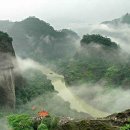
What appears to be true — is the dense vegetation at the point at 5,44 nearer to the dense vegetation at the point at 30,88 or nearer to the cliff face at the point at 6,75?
the cliff face at the point at 6,75

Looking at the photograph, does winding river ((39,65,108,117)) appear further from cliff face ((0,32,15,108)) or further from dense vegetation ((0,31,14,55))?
dense vegetation ((0,31,14,55))

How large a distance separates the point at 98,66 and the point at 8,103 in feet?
180

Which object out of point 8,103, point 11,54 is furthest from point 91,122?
point 11,54

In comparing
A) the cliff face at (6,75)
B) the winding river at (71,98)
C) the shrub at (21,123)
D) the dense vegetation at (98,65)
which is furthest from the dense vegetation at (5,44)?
the shrub at (21,123)

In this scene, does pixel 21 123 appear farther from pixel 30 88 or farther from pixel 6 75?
pixel 30 88

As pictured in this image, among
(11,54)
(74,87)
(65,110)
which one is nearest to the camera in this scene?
(65,110)

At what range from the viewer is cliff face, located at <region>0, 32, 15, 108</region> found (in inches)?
4286

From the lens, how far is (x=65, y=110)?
10188cm

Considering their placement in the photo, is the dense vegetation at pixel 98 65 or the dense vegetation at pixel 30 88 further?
the dense vegetation at pixel 98 65

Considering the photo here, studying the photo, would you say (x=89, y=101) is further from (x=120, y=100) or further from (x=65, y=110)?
(x=65, y=110)

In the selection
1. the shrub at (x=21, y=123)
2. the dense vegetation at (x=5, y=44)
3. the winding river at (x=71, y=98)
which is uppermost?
the dense vegetation at (x=5, y=44)

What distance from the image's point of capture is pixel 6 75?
115m

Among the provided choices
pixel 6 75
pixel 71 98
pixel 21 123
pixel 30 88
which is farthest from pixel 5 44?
pixel 21 123

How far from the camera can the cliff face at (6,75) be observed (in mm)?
108875
